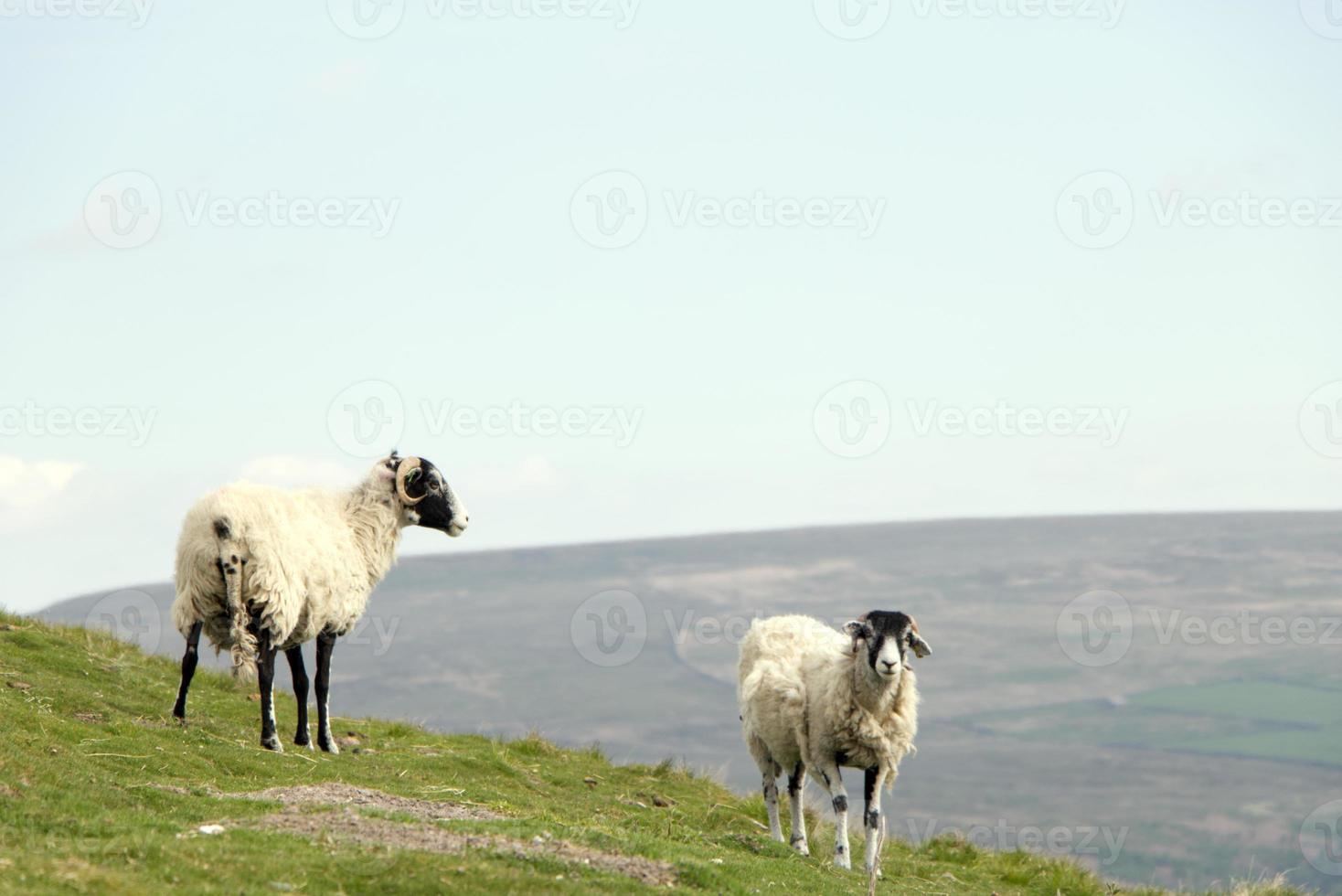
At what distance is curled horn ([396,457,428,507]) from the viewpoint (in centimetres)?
2155

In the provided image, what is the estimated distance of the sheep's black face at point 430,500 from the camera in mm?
21719

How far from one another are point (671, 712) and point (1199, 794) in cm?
4764

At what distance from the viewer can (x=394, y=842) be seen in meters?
12.2

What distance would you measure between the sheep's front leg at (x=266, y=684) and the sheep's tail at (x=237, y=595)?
0.75ft

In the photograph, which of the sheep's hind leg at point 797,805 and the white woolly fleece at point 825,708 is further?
the sheep's hind leg at point 797,805

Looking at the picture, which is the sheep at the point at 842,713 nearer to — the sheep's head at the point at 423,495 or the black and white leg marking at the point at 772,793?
the black and white leg marking at the point at 772,793

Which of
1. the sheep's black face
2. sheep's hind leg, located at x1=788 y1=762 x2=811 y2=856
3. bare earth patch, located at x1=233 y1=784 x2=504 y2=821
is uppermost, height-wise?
the sheep's black face

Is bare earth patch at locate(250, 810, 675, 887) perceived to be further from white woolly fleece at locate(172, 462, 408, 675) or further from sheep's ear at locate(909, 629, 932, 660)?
sheep's ear at locate(909, 629, 932, 660)

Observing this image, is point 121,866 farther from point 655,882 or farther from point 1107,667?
point 1107,667

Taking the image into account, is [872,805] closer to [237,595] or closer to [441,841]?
[441,841]

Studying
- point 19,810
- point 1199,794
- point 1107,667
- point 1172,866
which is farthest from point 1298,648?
point 19,810

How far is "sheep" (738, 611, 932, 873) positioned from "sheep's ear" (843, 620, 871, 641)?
0.05 ft

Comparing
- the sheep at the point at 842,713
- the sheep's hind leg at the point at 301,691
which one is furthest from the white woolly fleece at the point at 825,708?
the sheep's hind leg at the point at 301,691

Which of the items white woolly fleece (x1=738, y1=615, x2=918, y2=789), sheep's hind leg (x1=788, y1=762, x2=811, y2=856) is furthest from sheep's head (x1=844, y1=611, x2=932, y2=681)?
sheep's hind leg (x1=788, y1=762, x2=811, y2=856)
